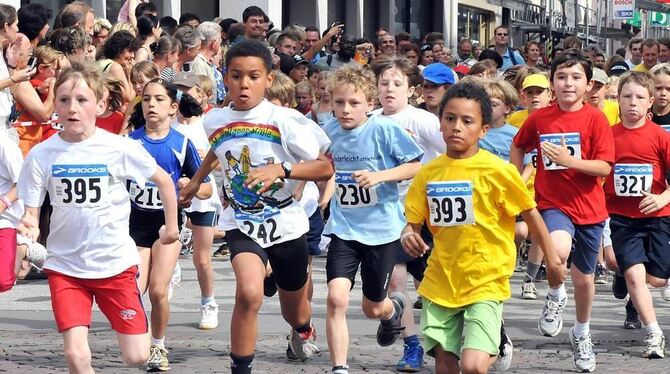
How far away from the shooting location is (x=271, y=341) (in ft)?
31.0

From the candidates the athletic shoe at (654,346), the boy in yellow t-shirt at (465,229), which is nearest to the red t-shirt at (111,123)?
the athletic shoe at (654,346)

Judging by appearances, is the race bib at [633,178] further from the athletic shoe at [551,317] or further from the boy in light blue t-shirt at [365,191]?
the boy in light blue t-shirt at [365,191]

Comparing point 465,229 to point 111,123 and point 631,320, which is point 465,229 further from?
point 111,123

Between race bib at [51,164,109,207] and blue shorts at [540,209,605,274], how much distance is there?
297 cm

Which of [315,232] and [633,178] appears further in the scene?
[315,232]

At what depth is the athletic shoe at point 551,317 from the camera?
29.5 feet

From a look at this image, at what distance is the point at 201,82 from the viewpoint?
1052cm

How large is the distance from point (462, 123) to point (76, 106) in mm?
1882

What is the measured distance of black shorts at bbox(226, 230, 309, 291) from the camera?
7500mm

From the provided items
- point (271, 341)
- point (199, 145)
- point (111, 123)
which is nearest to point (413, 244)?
point (271, 341)

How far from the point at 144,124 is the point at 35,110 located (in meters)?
2.36

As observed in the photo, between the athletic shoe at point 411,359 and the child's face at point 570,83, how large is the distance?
6.00ft

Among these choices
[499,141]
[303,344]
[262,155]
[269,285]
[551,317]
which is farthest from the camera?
[499,141]

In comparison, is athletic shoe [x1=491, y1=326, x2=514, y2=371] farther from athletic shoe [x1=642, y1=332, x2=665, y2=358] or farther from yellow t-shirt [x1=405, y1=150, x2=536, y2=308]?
athletic shoe [x1=642, y1=332, x2=665, y2=358]
